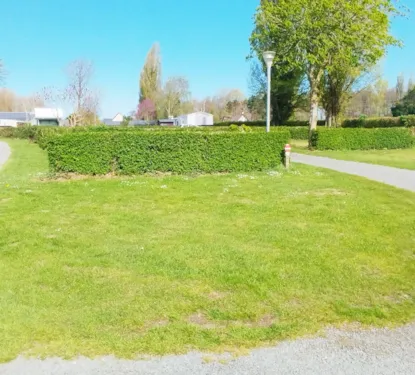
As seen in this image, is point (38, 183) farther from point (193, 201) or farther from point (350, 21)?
point (350, 21)

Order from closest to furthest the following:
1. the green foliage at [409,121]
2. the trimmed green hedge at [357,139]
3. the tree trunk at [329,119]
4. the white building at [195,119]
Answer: the trimmed green hedge at [357,139]
the green foliage at [409,121]
the tree trunk at [329,119]
the white building at [195,119]

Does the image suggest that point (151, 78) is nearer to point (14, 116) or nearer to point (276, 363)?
point (14, 116)

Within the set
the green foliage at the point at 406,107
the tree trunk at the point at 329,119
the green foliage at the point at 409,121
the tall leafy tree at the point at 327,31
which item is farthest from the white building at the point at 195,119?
the tall leafy tree at the point at 327,31

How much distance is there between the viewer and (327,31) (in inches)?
822

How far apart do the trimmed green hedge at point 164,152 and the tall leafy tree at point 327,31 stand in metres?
10.8

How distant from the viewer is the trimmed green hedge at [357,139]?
1972 centimetres

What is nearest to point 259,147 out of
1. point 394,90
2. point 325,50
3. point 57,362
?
point 57,362

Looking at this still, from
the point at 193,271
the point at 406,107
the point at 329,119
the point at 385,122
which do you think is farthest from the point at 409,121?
the point at 193,271

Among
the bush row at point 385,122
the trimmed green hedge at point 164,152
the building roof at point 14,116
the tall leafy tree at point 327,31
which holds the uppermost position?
the tall leafy tree at point 327,31

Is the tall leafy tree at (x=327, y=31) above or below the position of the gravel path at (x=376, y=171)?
above

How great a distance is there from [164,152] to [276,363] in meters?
8.96

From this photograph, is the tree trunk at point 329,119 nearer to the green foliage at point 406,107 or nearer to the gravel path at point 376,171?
the green foliage at point 406,107

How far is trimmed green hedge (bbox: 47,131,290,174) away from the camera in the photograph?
10.3 meters

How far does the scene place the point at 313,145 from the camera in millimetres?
20469
